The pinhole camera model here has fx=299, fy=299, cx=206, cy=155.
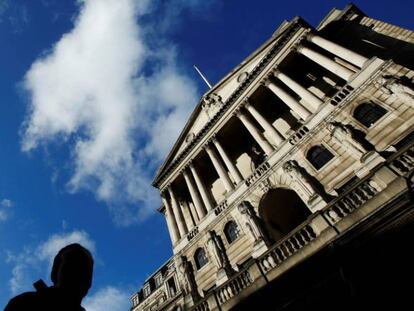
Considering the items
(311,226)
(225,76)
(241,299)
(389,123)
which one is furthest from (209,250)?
(225,76)

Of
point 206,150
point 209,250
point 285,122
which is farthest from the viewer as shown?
point 206,150

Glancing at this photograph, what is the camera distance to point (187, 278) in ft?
69.9

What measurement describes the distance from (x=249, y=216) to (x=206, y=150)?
9392 mm

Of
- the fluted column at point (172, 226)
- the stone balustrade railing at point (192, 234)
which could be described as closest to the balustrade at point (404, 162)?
the stone balustrade railing at point (192, 234)

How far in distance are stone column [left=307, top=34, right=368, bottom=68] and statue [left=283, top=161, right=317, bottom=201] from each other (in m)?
7.54

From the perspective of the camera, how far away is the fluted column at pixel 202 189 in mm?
24384

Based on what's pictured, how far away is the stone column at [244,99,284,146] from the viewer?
855 inches

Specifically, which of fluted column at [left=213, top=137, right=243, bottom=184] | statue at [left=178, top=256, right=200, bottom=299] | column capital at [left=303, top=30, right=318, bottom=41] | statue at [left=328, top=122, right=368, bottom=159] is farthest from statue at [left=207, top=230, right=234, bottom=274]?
column capital at [left=303, top=30, right=318, bottom=41]

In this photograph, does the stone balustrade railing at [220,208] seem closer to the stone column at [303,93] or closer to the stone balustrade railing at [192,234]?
the stone balustrade railing at [192,234]

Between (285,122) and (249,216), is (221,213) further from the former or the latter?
(285,122)

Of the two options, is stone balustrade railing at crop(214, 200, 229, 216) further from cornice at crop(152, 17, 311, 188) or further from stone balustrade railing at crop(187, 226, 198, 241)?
cornice at crop(152, 17, 311, 188)

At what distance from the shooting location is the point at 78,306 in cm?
254

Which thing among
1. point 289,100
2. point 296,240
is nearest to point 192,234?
point 296,240

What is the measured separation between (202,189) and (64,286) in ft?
75.9
